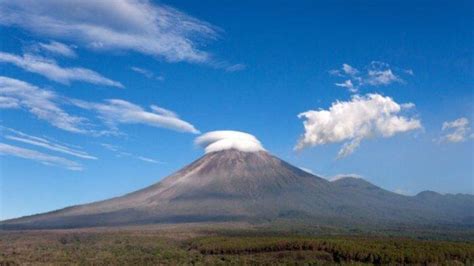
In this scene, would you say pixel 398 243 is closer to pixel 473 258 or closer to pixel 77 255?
pixel 473 258

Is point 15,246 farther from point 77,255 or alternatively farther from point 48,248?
point 77,255

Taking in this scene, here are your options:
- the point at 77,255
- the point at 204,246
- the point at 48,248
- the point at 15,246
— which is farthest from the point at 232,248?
the point at 15,246

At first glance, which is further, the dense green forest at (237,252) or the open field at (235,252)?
the open field at (235,252)

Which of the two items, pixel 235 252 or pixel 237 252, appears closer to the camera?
pixel 237 252

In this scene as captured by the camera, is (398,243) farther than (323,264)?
Yes

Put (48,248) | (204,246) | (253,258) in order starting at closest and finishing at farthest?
(253,258) < (204,246) < (48,248)

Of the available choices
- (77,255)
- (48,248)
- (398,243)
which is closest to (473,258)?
(398,243)

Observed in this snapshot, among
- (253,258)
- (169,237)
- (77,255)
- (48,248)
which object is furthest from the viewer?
(169,237)

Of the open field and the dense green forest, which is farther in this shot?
the open field
